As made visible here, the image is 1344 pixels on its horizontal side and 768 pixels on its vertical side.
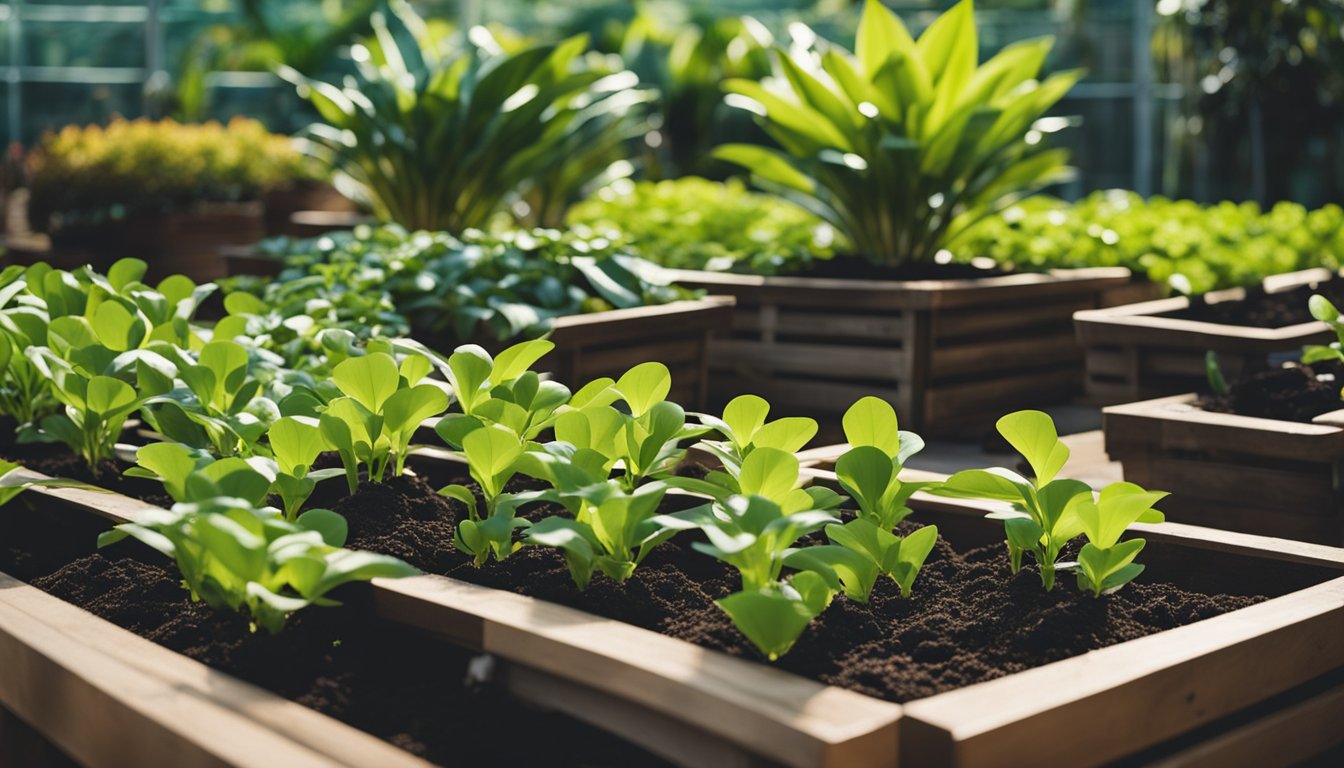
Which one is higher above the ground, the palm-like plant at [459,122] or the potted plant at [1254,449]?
the palm-like plant at [459,122]

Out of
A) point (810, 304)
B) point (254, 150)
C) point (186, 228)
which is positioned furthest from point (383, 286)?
point (254, 150)

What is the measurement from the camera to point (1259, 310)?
422 cm

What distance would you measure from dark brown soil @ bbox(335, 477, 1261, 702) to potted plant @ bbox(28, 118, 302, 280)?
507cm

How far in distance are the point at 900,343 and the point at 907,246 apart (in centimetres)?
73

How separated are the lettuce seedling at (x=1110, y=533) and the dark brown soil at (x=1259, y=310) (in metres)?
2.64

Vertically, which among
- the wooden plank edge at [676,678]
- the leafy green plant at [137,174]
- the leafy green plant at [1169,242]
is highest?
the leafy green plant at [137,174]

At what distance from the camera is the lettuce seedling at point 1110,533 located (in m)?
1.59

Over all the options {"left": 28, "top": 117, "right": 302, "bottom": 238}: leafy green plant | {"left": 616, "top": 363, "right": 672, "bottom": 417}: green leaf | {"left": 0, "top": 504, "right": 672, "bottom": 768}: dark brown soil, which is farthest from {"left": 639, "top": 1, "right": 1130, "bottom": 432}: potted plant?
{"left": 28, "top": 117, "right": 302, "bottom": 238}: leafy green plant

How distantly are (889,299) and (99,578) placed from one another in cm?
270

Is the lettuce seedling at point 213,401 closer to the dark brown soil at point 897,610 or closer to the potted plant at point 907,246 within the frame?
the dark brown soil at point 897,610

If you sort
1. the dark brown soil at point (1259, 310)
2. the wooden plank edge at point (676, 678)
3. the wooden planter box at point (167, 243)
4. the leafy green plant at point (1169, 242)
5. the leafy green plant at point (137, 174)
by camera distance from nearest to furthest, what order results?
1. the wooden plank edge at point (676, 678)
2. the dark brown soil at point (1259, 310)
3. the leafy green plant at point (1169, 242)
4. the wooden planter box at point (167, 243)
5. the leafy green plant at point (137, 174)

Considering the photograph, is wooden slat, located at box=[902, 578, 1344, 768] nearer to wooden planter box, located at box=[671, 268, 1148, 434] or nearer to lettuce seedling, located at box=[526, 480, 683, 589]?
lettuce seedling, located at box=[526, 480, 683, 589]

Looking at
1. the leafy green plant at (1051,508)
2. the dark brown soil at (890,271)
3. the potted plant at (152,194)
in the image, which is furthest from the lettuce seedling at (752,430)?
the potted plant at (152,194)

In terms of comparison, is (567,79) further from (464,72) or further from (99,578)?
(99,578)
